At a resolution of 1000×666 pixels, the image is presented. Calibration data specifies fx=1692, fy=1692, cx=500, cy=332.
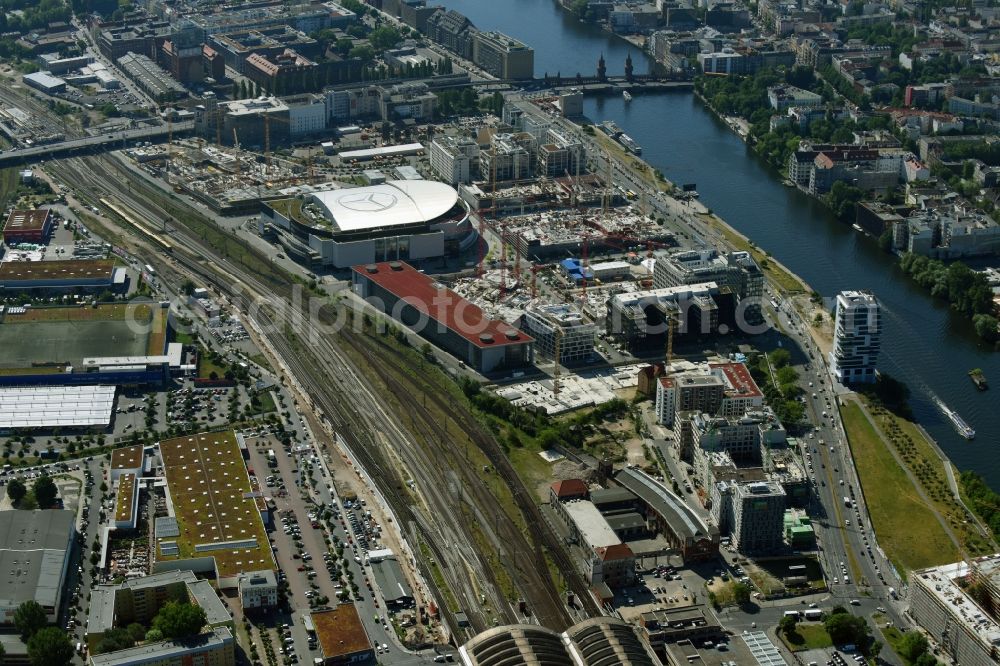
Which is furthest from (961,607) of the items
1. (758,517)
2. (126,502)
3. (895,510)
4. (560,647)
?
(126,502)

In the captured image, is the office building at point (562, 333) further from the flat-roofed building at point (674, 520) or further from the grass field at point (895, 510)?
the grass field at point (895, 510)

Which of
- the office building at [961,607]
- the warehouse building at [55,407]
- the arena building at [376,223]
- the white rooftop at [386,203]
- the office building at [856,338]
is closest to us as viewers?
the office building at [961,607]

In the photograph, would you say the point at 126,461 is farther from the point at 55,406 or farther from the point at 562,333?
the point at 562,333

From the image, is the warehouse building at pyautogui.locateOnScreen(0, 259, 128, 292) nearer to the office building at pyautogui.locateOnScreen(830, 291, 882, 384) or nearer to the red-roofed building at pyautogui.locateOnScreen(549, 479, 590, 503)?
→ the red-roofed building at pyautogui.locateOnScreen(549, 479, 590, 503)

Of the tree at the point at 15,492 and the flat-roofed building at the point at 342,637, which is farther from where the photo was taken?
the tree at the point at 15,492

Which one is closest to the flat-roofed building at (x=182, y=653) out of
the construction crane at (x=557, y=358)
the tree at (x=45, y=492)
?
the tree at (x=45, y=492)

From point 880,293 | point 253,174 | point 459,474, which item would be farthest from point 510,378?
point 253,174
